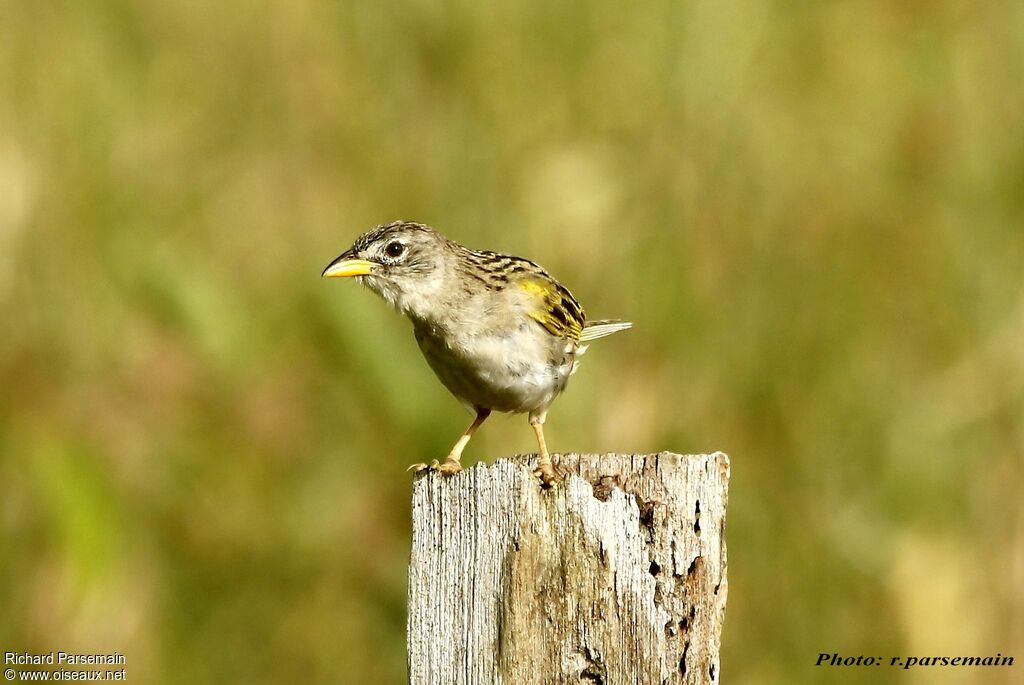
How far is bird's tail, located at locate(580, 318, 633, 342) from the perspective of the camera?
594 centimetres

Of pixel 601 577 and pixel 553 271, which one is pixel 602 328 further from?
pixel 601 577

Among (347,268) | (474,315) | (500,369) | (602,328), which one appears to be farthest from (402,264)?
(602,328)

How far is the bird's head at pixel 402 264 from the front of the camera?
554 centimetres

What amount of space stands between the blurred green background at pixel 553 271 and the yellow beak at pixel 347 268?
40 centimetres

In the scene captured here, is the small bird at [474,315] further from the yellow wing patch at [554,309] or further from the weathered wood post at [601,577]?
the weathered wood post at [601,577]

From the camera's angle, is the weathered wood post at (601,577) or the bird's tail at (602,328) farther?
the bird's tail at (602,328)

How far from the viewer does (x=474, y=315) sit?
5465 mm

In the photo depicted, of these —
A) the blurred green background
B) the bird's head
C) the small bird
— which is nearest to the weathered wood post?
the small bird

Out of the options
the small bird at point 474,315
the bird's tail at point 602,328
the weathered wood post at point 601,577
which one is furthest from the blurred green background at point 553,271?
the weathered wood post at point 601,577

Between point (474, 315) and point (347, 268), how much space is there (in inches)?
20.5

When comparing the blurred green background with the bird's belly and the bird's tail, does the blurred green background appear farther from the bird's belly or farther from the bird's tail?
the bird's belly

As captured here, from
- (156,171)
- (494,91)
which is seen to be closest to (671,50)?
(494,91)

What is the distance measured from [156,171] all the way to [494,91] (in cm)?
200

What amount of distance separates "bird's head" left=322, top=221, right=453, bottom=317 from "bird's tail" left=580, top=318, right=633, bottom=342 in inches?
27.2
